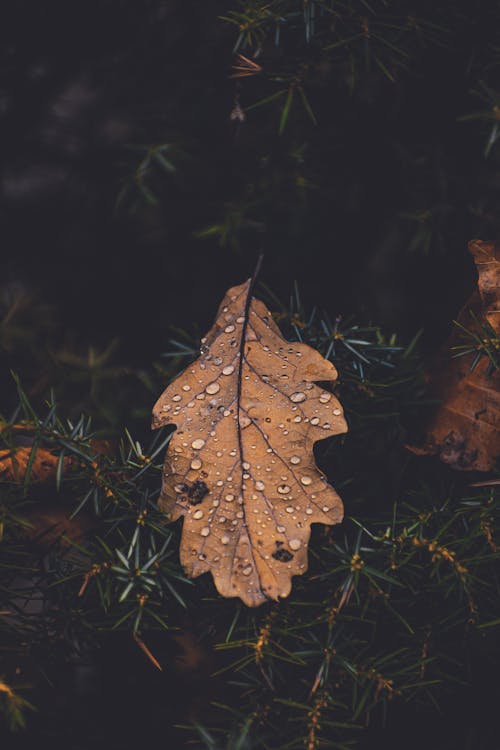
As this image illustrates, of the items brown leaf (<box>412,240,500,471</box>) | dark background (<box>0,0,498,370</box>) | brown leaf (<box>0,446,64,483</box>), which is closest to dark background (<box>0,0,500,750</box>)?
dark background (<box>0,0,498,370</box>)

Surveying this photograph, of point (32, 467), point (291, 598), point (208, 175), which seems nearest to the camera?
point (291, 598)

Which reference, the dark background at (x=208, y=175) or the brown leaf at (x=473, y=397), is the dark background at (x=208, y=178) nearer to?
the dark background at (x=208, y=175)

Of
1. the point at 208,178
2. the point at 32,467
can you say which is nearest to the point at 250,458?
the point at 32,467

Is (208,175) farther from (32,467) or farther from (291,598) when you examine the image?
(291,598)

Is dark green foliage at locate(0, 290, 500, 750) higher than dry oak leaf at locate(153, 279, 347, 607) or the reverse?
the reverse

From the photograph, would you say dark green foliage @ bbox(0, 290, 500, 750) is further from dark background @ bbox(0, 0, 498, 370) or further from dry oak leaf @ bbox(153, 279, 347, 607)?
dark background @ bbox(0, 0, 498, 370)

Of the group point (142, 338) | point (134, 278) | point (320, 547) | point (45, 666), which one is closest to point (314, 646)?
point (320, 547)

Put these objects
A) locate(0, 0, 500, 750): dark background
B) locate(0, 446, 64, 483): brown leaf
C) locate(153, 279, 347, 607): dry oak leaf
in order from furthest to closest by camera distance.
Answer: locate(0, 0, 500, 750): dark background
locate(0, 446, 64, 483): brown leaf
locate(153, 279, 347, 607): dry oak leaf
